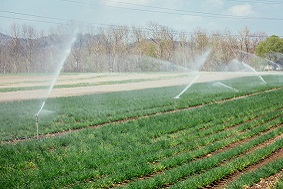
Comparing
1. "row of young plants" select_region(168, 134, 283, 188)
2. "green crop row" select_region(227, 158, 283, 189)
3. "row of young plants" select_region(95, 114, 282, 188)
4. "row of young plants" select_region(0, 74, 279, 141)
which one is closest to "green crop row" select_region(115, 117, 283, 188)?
"row of young plants" select_region(95, 114, 282, 188)

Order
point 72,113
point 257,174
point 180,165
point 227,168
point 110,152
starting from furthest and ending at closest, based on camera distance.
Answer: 1. point 72,113
2. point 110,152
3. point 180,165
4. point 227,168
5. point 257,174

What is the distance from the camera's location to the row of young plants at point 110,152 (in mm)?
7859

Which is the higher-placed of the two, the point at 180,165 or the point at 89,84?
the point at 180,165

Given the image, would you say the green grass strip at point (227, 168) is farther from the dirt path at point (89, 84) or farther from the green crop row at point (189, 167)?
the dirt path at point (89, 84)

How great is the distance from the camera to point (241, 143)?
35.8 ft

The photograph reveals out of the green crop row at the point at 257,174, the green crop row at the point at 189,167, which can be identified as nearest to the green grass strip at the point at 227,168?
the green crop row at the point at 189,167

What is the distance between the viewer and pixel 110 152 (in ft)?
32.1

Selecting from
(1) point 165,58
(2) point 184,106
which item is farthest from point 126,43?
(2) point 184,106

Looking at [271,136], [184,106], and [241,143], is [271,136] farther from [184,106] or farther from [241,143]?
[184,106]

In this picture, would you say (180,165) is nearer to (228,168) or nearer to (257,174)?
(228,168)

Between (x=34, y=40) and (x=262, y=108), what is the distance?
82132 mm

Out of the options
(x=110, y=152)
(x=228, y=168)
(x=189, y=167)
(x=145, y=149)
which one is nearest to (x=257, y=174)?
(x=228, y=168)

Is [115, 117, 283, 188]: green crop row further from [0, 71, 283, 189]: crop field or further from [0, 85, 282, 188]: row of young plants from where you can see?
[0, 85, 282, 188]: row of young plants

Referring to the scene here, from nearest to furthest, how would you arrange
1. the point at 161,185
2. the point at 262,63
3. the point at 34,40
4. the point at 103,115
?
the point at 161,185, the point at 103,115, the point at 262,63, the point at 34,40
